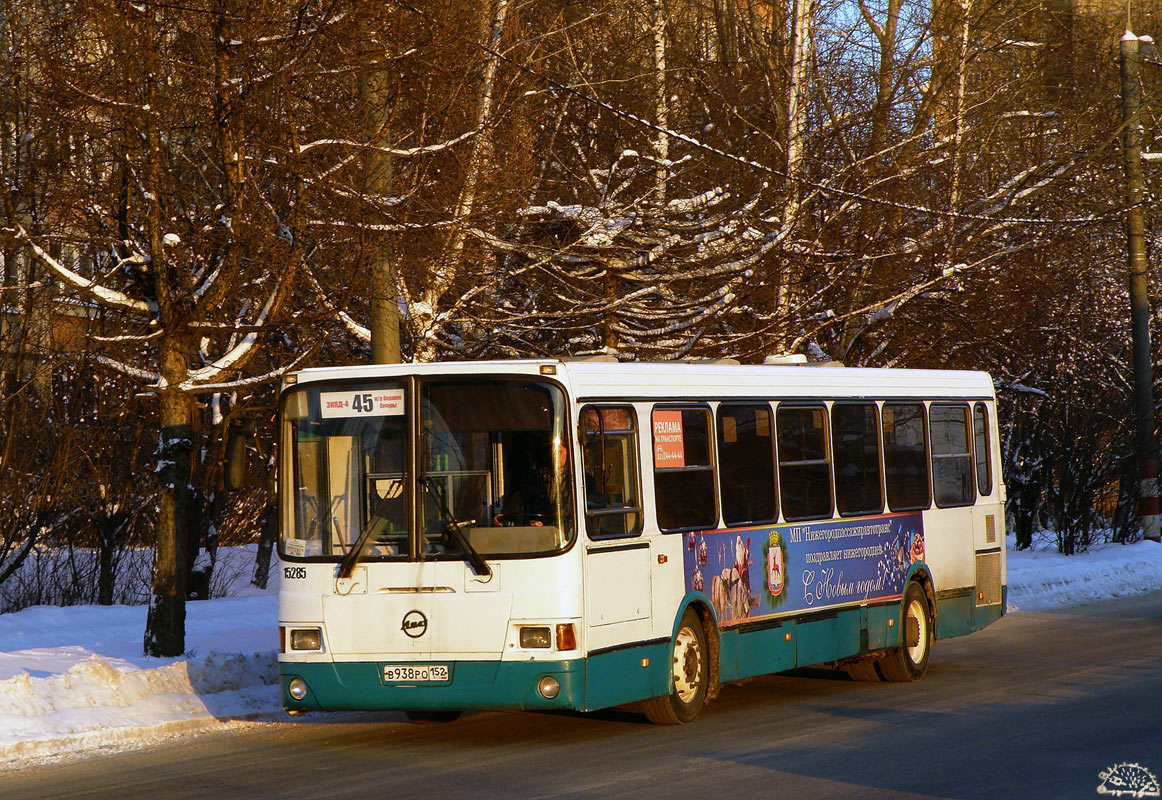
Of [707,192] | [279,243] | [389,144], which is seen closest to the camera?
[279,243]

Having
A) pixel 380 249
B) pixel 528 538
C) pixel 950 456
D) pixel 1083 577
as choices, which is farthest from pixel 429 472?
pixel 1083 577

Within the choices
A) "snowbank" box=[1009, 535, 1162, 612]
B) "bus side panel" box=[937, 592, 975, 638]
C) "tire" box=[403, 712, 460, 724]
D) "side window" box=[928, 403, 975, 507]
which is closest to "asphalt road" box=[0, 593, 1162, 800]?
"tire" box=[403, 712, 460, 724]

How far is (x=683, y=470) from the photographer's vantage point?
11.3 metres

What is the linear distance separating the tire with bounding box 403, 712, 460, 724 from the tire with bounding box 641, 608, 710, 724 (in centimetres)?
144

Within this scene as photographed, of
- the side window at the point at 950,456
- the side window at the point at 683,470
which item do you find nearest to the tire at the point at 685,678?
the side window at the point at 683,470

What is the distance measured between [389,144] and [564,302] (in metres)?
5.14

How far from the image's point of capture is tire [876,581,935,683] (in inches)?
541

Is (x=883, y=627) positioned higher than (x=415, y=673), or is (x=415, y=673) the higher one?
(x=415, y=673)

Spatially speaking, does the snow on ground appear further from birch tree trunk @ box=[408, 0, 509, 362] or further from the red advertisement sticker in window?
the red advertisement sticker in window

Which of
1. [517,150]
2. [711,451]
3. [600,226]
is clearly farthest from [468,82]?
[711,451]

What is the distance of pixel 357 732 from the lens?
37.1ft

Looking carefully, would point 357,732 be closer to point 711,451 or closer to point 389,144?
point 711,451

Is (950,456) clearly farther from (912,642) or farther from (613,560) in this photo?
(613,560)

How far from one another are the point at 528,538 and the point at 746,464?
2542 millimetres
